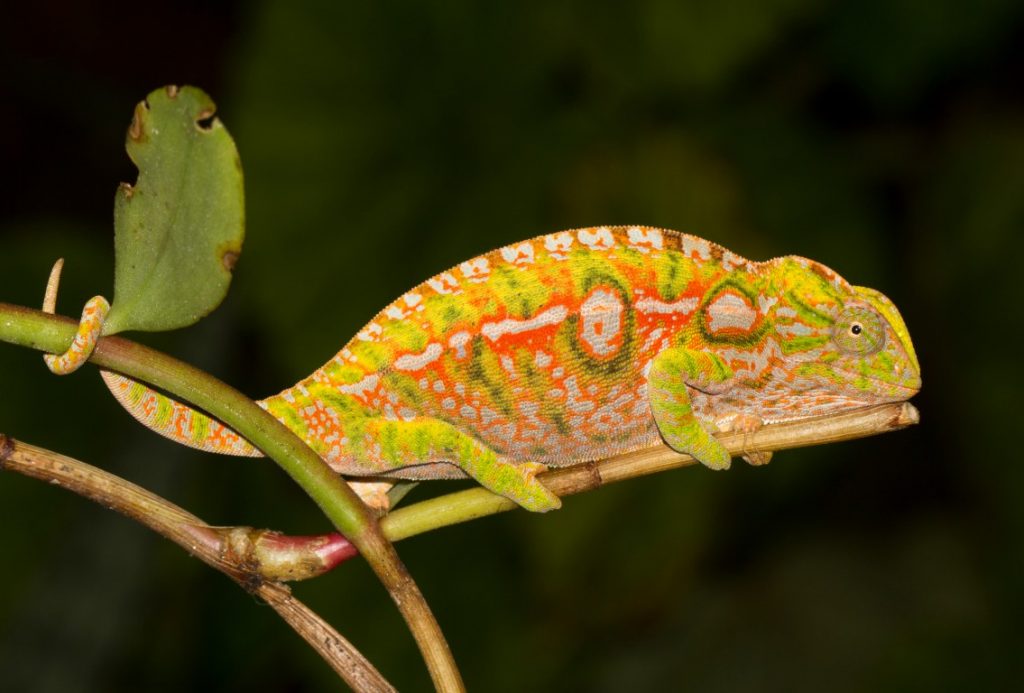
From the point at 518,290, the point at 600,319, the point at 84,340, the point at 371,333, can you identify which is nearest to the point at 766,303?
the point at 600,319

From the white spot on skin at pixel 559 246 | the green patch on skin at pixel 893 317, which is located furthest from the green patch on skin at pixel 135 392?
the green patch on skin at pixel 893 317

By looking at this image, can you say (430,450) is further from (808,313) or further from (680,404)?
(808,313)

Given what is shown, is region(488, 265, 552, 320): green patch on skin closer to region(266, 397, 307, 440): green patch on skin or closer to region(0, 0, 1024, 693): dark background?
region(266, 397, 307, 440): green patch on skin

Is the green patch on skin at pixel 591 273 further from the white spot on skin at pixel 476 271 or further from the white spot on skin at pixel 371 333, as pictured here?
the white spot on skin at pixel 371 333

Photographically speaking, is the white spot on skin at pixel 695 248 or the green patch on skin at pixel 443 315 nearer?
the green patch on skin at pixel 443 315

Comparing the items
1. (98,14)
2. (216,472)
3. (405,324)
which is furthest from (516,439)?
(98,14)

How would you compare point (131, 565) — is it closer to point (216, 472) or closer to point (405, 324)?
point (216, 472)

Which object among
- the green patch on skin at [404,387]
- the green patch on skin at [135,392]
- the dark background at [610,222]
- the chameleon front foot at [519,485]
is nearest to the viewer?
the green patch on skin at [135,392]

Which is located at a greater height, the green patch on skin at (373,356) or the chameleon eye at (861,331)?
the green patch on skin at (373,356)
